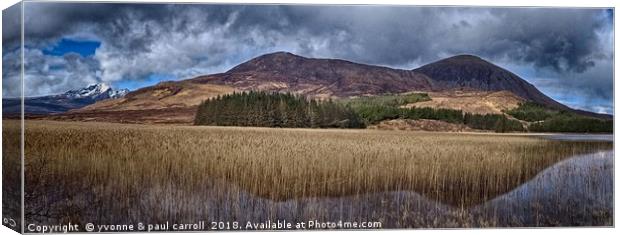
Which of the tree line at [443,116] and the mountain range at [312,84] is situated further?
the tree line at [443,116]

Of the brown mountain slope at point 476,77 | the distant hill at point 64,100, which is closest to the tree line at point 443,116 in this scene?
the brown mountain slope at point 476,77

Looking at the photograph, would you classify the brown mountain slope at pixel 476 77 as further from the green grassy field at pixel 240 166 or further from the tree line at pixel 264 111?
the tree line at pixel 264 111

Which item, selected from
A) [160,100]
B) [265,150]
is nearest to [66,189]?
[160,100]

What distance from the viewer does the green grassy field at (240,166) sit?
547 inches

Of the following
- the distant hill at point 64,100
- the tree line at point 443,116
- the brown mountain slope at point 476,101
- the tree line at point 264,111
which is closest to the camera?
the distant hill at point 64,100

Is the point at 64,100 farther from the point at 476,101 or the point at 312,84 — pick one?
the point at 476,101

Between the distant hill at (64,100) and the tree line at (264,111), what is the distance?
1.33m

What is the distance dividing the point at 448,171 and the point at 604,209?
262 cm

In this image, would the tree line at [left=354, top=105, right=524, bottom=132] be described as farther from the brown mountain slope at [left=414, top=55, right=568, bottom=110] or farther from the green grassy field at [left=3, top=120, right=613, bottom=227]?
the brown mountain slope at [left=414, top=55, right=568, bottom=110]

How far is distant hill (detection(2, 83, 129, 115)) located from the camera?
14008 mm

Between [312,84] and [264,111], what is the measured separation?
2.75ft

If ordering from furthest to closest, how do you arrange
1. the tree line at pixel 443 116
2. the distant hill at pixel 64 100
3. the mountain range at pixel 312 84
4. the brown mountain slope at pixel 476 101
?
the brown mountain slope at pixel 476 101 < the tree line at pixel 443 116 < the mountain range at pixel 312 84 < the distant hill at pixel 64 100

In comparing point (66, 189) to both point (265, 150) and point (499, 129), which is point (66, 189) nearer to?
point (265, 150)

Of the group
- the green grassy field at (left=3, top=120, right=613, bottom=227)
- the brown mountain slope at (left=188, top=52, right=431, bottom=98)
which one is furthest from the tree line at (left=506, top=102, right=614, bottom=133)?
the brown mountain slope at (left=188, top=52, right=431, bottom=98)
